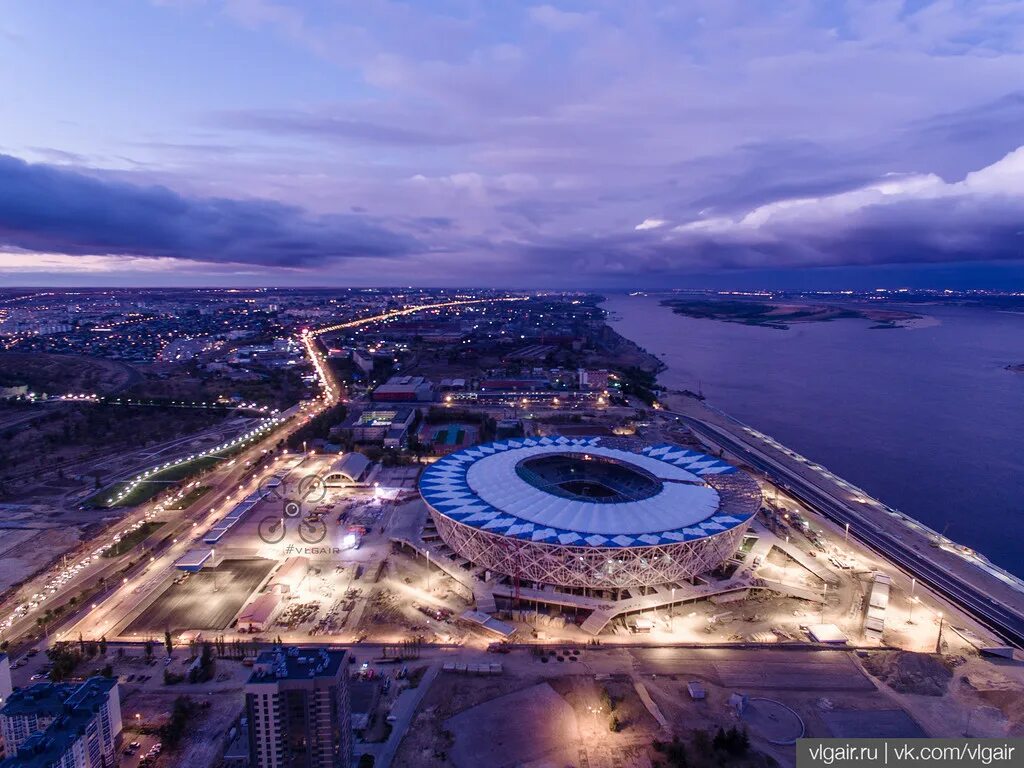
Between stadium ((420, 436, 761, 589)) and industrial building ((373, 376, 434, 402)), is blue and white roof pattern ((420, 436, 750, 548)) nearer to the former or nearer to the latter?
stadium ((420, 436, 761, 589))

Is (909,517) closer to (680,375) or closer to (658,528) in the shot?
(658,528)

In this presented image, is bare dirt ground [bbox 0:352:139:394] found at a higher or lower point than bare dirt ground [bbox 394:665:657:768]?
higher

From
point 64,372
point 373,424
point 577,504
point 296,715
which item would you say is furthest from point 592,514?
point 64,372

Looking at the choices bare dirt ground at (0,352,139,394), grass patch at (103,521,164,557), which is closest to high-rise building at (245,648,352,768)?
grass patch at (103,521,164,557)

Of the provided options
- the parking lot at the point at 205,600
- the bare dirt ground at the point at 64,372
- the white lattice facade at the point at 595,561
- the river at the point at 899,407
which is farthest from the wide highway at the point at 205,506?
the river at the point at 899,407

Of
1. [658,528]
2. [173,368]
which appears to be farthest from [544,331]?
[658,528]

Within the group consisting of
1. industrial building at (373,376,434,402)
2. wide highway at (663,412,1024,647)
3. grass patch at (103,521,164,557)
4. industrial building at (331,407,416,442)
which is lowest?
grass patch at (103,521,164,557)

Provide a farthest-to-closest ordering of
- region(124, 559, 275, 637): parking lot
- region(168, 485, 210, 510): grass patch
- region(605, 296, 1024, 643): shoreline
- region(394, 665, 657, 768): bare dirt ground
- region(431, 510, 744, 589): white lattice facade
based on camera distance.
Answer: region(168, 485, 210, 510): grass patch
region(605, 296, 1024, 643): shoreline
region(431, 510, 744, 589): white lattice facade
region(124, 559, 275, 637): parking lot
region(394, 665, 657, 768): bare dirt ground
